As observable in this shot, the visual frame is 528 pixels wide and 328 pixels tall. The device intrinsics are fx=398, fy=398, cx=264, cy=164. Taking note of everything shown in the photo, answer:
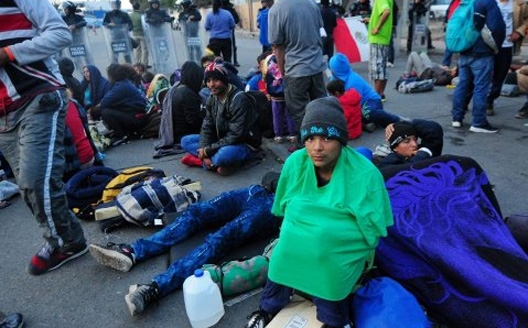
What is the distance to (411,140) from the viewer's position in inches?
122

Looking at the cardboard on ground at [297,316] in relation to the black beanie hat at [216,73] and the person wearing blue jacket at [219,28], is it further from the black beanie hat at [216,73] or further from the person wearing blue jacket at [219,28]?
the person wearing blue jacket at [219,28]

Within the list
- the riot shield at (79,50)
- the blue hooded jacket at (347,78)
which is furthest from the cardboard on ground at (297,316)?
the riot shield at (79,50)

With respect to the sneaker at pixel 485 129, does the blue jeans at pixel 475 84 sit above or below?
above

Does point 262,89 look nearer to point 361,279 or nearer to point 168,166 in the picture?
point 168,166

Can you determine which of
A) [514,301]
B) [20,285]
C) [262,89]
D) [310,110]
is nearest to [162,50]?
[262,89]

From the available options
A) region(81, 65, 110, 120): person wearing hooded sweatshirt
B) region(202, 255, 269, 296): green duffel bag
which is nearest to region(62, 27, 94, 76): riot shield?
region(81, 65, 110, 120): person wearing hooded sweatshirt

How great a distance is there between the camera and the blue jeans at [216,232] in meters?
2.46

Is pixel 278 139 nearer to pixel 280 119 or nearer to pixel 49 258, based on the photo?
pixel 280 119

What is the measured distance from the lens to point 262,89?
18.6 feet

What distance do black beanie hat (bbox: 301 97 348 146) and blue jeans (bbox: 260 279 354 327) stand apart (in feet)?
2.50

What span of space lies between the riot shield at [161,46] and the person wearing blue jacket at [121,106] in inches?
203

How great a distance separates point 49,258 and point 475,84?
469cm

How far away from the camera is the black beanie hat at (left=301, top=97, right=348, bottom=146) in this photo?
187 cm

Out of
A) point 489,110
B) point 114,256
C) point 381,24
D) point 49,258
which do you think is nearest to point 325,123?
point 114,256
